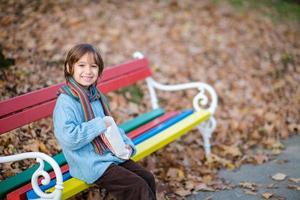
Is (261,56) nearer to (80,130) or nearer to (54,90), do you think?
(54,90)

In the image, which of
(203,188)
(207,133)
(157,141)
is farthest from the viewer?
(207,133)

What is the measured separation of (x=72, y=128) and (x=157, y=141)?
43.7 inches

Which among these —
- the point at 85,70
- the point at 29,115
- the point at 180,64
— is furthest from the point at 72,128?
the point at 180,64

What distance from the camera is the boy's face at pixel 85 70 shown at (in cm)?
285

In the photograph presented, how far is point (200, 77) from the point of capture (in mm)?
6262

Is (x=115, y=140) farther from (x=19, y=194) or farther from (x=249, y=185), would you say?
(x=249, y=185)

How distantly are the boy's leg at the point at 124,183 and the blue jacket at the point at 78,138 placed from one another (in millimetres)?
56

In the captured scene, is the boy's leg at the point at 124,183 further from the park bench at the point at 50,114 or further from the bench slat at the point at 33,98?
the bench slat at the point at 33,98

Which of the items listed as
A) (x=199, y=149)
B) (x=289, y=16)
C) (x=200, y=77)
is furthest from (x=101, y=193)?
(x=289, y=16)

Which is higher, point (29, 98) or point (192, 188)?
point (29, 98)

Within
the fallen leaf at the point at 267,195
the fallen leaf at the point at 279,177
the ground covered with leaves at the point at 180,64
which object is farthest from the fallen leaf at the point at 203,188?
the fallen leaf at the point at 279,177

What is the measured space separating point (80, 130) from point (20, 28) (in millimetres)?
3836

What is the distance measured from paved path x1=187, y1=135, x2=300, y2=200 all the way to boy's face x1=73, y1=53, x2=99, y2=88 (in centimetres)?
152

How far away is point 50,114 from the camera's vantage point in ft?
11.2
